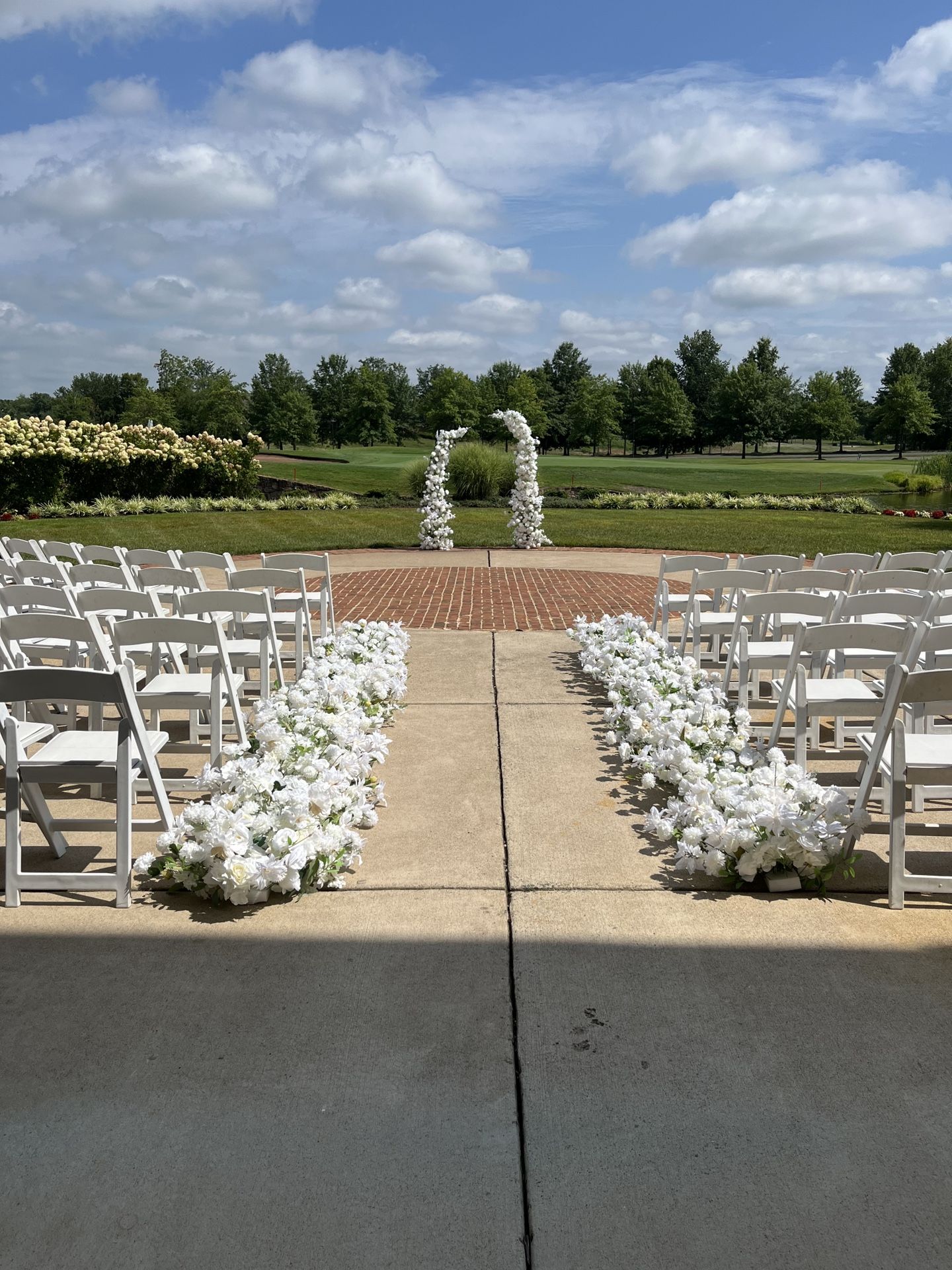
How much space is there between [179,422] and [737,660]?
79152 mm

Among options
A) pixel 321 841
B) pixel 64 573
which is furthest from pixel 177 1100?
pixel 64 573

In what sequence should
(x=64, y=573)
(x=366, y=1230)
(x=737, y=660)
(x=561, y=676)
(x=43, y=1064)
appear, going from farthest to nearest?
(x=561, y=676), (x=64, y=573), (x=737, y=660), (x=43, y=1064), (x=366, y=1230)

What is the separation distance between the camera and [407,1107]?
3047 millimetres

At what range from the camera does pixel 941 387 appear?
8931cm

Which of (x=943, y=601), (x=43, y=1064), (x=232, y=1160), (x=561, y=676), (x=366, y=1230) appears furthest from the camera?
(x=561, y=676)

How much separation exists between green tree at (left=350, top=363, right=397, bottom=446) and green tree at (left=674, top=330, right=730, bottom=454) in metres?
27.5

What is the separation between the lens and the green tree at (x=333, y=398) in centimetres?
8762

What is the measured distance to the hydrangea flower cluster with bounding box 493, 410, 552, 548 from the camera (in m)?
19.1

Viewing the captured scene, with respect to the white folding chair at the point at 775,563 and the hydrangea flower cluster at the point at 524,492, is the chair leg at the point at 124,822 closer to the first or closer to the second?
the white folding chair at the point at 775,563

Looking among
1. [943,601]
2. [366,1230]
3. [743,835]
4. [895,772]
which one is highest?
[943,601]

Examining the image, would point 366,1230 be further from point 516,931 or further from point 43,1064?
point 516,931

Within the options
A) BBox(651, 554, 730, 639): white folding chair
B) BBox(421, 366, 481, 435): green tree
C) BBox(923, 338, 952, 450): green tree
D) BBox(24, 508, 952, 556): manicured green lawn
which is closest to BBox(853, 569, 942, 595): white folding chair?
BBox(651, 554, 730, 639): white folding chair

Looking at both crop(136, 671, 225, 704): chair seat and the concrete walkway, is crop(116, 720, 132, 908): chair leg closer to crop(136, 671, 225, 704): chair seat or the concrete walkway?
the concrete walkway

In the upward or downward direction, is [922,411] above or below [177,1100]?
above
